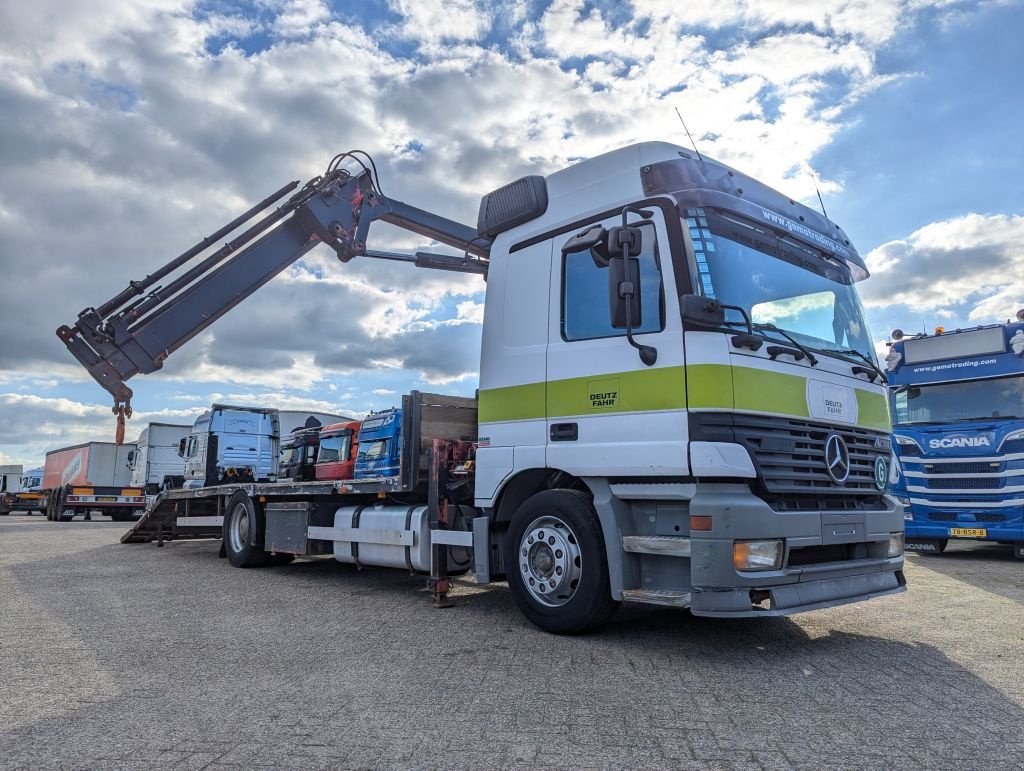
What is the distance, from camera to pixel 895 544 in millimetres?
5652

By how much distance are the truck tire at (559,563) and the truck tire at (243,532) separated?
544 centimetres

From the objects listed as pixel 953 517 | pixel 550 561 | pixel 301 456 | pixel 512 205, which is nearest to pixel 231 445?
pixel 301 456

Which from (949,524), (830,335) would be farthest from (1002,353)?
(830,335)

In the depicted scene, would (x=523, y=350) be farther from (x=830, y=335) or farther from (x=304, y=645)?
(x=304, y=645)

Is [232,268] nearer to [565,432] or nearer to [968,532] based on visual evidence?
[565,432]

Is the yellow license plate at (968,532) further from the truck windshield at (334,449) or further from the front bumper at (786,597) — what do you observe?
the truck windshield at (334,449)

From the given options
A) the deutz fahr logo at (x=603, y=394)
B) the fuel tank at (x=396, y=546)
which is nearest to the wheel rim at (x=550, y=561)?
the deutz fahr logo at (x=603, y=394)

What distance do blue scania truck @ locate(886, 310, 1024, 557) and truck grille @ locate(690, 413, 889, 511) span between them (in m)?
6.43

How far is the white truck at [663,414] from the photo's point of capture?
462 cm

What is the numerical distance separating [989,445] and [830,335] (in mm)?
6593

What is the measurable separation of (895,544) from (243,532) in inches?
323

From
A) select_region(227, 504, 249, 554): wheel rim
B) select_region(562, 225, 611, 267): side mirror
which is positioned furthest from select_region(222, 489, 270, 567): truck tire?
select_region(562, 225, 611, 267): side mirror

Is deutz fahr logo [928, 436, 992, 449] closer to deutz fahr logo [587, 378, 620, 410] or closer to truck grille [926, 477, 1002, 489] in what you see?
truck grille [926, 477, 1002, 489]

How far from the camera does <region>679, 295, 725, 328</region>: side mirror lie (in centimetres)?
470
